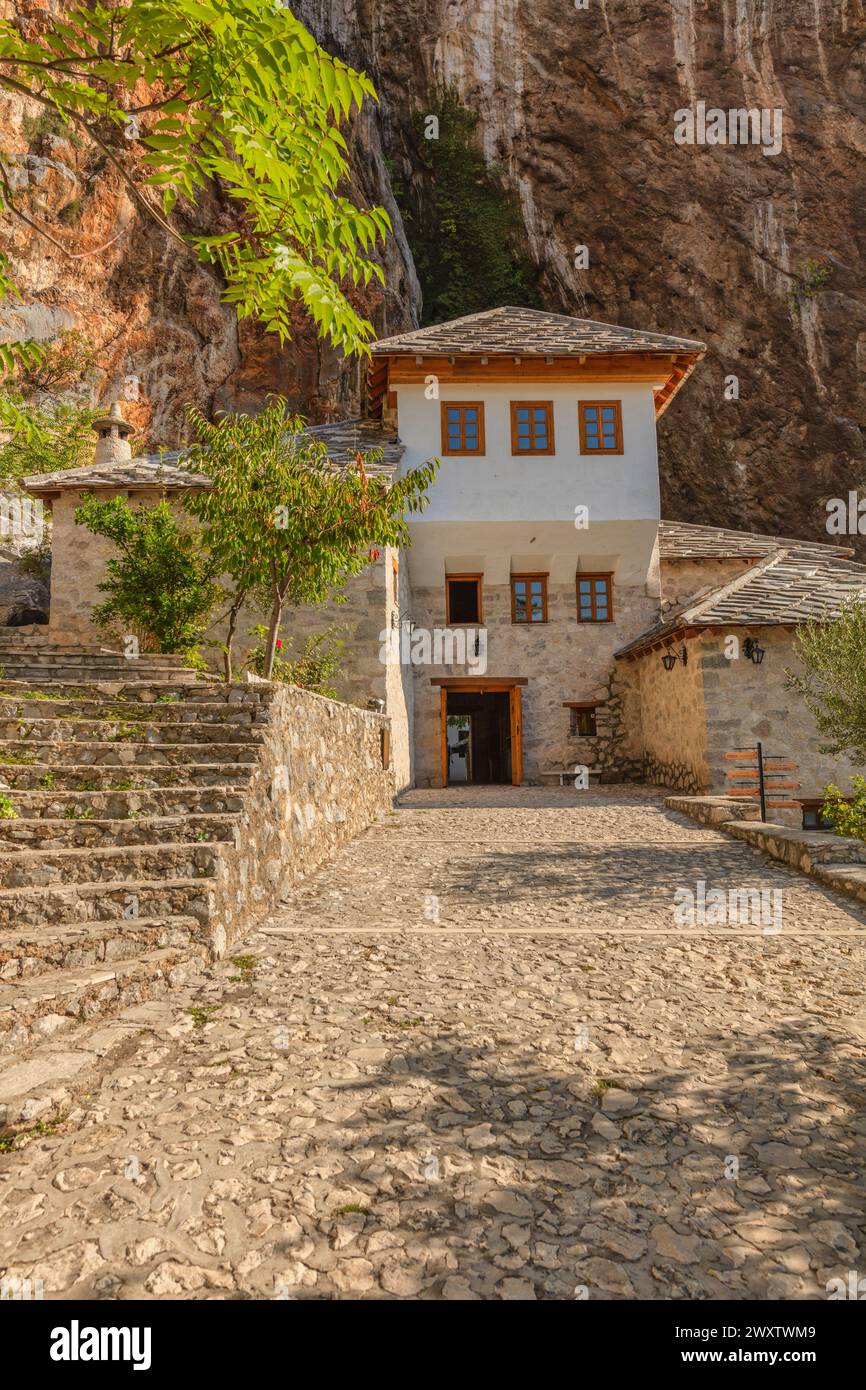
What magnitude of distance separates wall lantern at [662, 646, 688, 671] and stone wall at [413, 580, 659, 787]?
2.34m

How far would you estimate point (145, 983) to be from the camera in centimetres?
356

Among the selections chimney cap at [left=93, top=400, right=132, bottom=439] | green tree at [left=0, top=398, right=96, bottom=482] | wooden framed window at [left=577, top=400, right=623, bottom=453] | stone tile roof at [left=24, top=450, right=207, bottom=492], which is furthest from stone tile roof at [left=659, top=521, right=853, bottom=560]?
green tree at [left=0, top=398, right=96, bottom=482]

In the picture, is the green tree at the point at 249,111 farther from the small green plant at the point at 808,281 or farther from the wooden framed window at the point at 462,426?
the small green plant at the point at 808,281

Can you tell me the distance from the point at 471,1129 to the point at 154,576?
34.2 ft

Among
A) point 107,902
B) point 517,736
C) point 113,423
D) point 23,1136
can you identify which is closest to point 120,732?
point 107,902

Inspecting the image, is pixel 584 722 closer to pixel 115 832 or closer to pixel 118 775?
pixel 118 775

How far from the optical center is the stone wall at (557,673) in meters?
16.2

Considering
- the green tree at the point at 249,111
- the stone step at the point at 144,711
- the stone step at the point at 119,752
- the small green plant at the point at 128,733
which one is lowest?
the stone step at the point at 119,752

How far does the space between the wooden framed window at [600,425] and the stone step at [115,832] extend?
1290 centimetres

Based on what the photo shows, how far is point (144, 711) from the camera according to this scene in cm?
600

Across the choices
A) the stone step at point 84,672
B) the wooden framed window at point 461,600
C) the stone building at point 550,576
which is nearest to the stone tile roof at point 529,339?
the stone building at point 550,576
